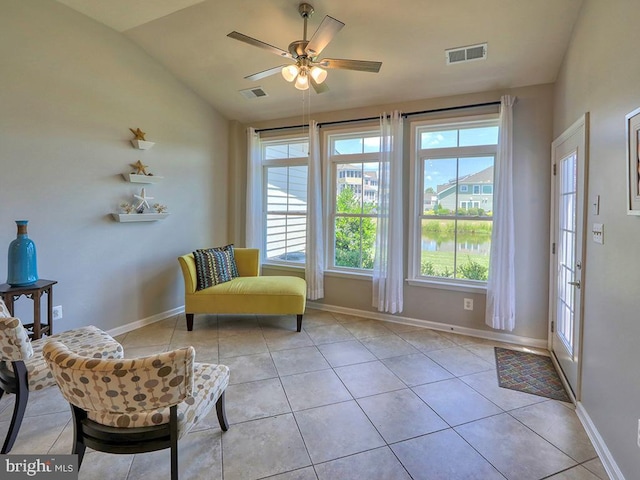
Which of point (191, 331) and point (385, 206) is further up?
point (385, 206)

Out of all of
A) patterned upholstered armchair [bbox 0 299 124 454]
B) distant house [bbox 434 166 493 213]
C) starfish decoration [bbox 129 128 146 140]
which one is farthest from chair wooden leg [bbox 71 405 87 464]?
distant house [bbox 434 166 493 213]

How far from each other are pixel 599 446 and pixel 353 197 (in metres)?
3.20

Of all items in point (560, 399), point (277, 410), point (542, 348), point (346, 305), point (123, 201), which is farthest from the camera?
point (346, 305)

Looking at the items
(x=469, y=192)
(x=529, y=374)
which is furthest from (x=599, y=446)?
(x=469, y=192)

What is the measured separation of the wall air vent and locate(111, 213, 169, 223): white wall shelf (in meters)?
1.81

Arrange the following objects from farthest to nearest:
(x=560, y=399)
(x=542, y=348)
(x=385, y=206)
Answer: (x=385, y=206), (x=542, y=348), (x=560, y=399)

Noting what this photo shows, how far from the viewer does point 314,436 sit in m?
1.97

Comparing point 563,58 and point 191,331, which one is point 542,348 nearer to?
point 563,58

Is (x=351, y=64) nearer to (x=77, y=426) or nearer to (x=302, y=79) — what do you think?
(x=302, y=79)

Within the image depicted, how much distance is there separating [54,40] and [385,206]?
140 inches

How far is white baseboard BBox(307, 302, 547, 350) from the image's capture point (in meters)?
3.35

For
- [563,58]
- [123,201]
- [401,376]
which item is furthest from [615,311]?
[123,201]

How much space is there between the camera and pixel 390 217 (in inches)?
150

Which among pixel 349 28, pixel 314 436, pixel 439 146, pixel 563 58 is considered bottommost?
pixel 314 436
